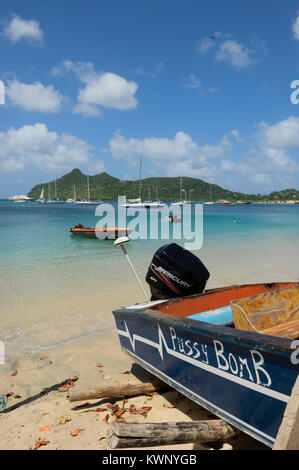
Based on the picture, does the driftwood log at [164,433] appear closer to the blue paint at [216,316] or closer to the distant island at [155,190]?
the blue paint at [216,316]

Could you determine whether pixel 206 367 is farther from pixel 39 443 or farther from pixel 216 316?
pixel 39 443

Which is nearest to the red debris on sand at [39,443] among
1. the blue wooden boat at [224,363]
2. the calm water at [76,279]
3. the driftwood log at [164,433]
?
the driftwood log at [164,433]

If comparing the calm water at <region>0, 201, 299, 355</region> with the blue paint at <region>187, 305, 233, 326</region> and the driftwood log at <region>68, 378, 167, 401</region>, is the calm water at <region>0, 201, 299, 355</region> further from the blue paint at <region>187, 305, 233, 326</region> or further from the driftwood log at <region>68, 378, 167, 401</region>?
the blue paint at <region>187, 305, 233, 326</region>

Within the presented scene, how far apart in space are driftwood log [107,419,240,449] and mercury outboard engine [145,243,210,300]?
2.20 m

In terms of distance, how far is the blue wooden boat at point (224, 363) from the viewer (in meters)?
2.59

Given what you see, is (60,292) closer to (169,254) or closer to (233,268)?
(169,254)

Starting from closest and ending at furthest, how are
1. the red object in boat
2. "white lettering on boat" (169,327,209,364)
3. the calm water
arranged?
"white lettering on boat" (169,327,209,364) < the calm water < the red object in boat

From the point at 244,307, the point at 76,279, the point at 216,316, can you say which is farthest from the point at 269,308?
the point at 76,279

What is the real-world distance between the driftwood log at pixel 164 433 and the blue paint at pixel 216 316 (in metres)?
1.56

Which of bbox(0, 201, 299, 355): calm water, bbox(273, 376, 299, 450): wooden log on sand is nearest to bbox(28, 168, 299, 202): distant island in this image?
bbox(0, 201, 299, 355): calm water

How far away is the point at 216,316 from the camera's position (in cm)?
475

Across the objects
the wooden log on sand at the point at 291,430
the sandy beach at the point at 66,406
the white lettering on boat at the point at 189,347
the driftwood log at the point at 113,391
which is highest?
the wooden log on sand at the point at 291,430

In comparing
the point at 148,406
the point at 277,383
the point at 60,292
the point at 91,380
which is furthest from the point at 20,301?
the point at 277,383

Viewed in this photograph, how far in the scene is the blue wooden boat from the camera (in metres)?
2.59
